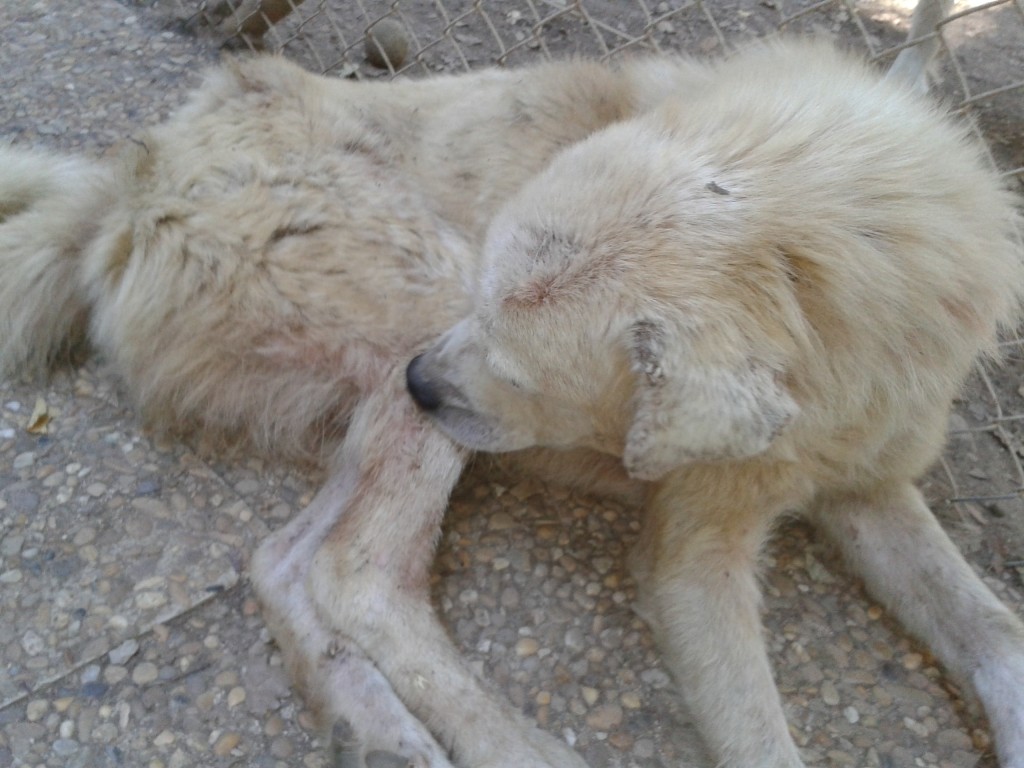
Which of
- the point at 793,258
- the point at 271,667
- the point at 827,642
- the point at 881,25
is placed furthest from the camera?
the point at 881,25

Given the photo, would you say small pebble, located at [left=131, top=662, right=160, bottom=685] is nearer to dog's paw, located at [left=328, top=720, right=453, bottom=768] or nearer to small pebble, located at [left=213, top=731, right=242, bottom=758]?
small pebble, located at [left=213, top=731, right=242, bottom=758]

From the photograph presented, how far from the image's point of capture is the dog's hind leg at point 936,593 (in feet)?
7.29

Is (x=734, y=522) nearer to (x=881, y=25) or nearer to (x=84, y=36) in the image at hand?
(x=881, y=25)

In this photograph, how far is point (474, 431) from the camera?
2.41m

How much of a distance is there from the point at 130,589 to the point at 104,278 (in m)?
0.93

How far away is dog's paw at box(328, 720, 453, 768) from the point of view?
6.77 feet

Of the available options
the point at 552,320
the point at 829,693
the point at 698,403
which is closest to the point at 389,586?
the point at 552,320

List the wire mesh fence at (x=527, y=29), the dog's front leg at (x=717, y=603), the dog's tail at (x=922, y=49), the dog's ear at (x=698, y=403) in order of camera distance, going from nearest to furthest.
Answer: the dog's ear at (x=698, y=403) < the dog's front leg at (x=717, y=603) < the dog's tail at (x=922, y=49) < the wire mesh fence at (x=527, y=29)

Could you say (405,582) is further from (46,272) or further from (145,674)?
(46,272)

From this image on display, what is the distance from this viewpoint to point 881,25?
4.36 m

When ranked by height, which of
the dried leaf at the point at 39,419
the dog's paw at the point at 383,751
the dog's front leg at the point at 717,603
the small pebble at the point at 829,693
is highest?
the dried leaf at the point at 39,419

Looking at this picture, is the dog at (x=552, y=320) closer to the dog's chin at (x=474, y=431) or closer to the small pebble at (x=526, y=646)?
the dog's chin at (x=474, y=431)

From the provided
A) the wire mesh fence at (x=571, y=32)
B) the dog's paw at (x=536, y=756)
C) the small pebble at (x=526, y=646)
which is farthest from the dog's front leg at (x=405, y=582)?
the wire mesh fence at (x=571, y=32)

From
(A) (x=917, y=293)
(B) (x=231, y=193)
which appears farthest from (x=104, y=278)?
(A) (x=917, y=293)
